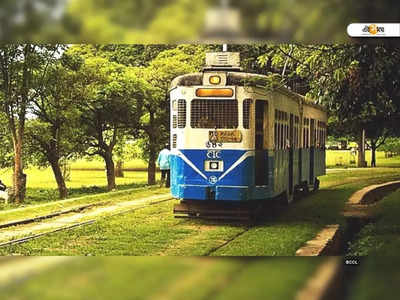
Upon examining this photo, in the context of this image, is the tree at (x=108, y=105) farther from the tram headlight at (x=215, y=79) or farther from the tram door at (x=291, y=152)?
the tram door at (x=291, y=152)

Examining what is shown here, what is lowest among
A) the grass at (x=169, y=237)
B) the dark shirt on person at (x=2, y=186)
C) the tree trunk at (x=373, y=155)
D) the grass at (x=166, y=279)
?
the grass at (x=166, y=279)

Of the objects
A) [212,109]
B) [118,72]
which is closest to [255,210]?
[212,109]

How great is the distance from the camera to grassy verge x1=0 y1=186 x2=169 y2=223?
6.50 meters

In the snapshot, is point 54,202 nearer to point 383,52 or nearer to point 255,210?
point 255,210

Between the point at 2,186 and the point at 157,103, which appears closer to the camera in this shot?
the point at 2,186

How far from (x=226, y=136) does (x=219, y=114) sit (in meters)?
0.15

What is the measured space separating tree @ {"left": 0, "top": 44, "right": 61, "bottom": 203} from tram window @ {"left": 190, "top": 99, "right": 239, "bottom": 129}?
1.04 meters

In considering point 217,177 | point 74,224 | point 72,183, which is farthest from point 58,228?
point 217,177

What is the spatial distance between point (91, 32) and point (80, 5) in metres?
0.20

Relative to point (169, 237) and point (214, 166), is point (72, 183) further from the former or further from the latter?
point (214, 166)

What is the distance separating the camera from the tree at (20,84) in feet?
21.2

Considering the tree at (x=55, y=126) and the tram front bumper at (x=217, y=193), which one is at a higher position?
the tree at (x=55, y=126)

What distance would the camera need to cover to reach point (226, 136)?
662cm

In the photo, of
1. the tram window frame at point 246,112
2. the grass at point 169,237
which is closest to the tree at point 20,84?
the grass at point 169,237
